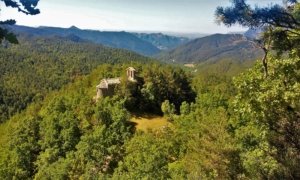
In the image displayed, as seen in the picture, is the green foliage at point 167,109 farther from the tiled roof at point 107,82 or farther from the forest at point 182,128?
the tiled roof at point 107,82

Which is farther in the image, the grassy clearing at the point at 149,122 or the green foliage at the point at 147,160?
the grassy clearing at the point at 149,122

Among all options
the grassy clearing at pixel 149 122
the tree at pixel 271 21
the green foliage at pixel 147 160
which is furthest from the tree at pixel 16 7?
the grassy clearing at pixel 149 122

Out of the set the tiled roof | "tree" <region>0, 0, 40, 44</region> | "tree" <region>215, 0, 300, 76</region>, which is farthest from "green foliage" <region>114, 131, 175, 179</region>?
"tree" <region>0, 0, 40, 44</region>

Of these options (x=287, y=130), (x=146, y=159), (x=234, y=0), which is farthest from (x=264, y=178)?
(x=146, y=159)

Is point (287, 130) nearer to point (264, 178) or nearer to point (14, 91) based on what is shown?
point (264, 178)

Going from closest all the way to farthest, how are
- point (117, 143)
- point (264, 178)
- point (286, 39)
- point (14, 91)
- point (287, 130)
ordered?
point (286, 39) < point (287, 130) < point (264, 178) < point (117, 143) < point (14, 91)

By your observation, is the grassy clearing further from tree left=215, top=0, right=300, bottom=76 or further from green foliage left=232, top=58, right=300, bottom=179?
tree left=215, top=0, right=300, bottom=76
